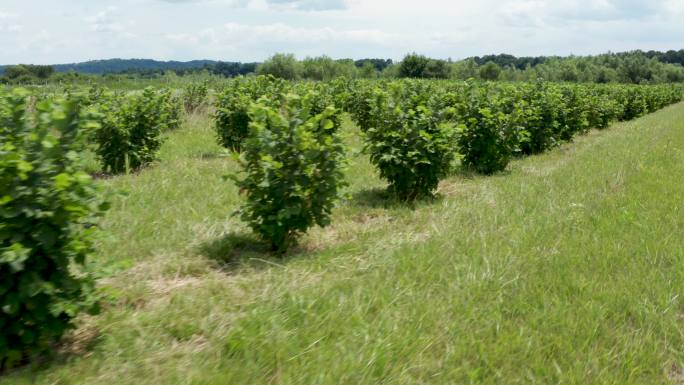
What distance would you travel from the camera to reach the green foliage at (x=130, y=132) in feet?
29.5

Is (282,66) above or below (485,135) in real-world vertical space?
Result: above

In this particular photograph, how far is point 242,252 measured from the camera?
17.2 ft

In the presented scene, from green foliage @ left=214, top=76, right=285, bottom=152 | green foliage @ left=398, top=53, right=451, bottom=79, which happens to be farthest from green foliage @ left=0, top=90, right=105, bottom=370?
green foliage @ left=398, top=53, right=451, bottom=79

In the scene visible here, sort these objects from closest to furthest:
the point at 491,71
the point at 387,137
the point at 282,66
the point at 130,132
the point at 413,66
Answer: the point at 387,137, the point at 130,132, the point at 282,66, the point at 413,66, the point at 491,71

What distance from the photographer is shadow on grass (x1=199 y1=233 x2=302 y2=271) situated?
16.2 ft

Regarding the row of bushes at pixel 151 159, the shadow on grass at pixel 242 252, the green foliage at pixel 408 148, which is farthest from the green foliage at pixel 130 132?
the shadow on grass at pixel 242 252

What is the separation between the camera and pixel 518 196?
7613 millimetres

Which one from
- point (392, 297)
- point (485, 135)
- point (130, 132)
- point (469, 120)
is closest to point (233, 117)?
point (130, 132)

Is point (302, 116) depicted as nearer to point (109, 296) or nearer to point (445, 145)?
point (109, 296)

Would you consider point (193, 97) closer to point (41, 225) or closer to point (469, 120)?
point (469, 120)

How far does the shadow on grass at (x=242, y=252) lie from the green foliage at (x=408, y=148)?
2.35 m

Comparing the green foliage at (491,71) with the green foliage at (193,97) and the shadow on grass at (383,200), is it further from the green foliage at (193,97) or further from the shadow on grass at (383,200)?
the shadow on grass at (383,200)

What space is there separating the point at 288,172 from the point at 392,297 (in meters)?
1.54

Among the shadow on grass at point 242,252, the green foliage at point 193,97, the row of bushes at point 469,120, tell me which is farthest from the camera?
the green foliage at point 193,97
